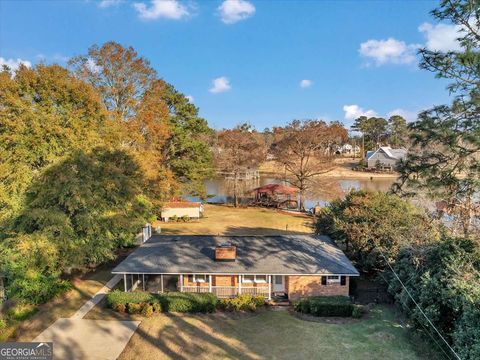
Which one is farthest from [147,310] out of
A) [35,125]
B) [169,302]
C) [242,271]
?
[35,125]

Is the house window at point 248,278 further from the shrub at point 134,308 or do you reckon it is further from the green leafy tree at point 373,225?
the green leafy tree at point 373,225

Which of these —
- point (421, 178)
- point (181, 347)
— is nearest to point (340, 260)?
point (421, 178)

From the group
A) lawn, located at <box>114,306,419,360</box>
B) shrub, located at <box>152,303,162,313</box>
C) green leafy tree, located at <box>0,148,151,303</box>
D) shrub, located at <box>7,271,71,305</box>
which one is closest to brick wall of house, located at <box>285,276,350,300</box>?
lawn, located at <box>114,306,419,360</box>

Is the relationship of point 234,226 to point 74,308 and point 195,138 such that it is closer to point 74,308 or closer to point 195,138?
point 195,138

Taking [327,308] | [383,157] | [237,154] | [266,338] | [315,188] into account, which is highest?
[383,157]

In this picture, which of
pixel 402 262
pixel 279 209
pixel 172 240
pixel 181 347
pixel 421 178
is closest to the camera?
pixel 181 347

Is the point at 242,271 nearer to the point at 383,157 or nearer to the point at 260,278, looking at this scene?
the point at 260,278
